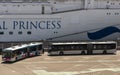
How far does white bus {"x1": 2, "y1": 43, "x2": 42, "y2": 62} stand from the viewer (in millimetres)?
36250

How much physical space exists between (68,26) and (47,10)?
3.10 meters

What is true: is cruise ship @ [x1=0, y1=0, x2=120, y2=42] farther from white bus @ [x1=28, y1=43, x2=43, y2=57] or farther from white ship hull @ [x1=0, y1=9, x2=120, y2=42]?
white bus @ [x1=28, y1=43, x2=43, y2=57]

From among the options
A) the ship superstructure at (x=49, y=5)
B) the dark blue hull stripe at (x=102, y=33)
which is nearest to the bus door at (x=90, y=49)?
the dark blue hull stripe at (x=102, y=33)

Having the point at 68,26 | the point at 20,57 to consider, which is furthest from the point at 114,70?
the point at 68,26

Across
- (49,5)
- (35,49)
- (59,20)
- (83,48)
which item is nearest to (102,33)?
(59,20)

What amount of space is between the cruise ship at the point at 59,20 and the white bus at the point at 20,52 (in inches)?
218

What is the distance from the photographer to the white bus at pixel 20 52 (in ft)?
119

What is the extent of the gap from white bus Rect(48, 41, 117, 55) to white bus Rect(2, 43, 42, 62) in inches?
56.7

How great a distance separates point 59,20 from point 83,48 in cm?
668

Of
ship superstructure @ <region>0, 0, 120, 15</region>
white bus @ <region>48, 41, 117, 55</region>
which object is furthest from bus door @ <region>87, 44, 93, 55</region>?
ship superstructure @ <region>0, 0, 120, 15</region>

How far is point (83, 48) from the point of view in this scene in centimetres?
4128

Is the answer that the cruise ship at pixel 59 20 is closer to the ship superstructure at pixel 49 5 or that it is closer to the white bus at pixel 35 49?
the ship superstructure at pixel 49 5

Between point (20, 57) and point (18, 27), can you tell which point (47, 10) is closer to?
point (18, 27)

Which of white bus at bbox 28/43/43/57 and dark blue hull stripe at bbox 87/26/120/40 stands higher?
dark blue hull stripe at bbox 87/26/120/40
